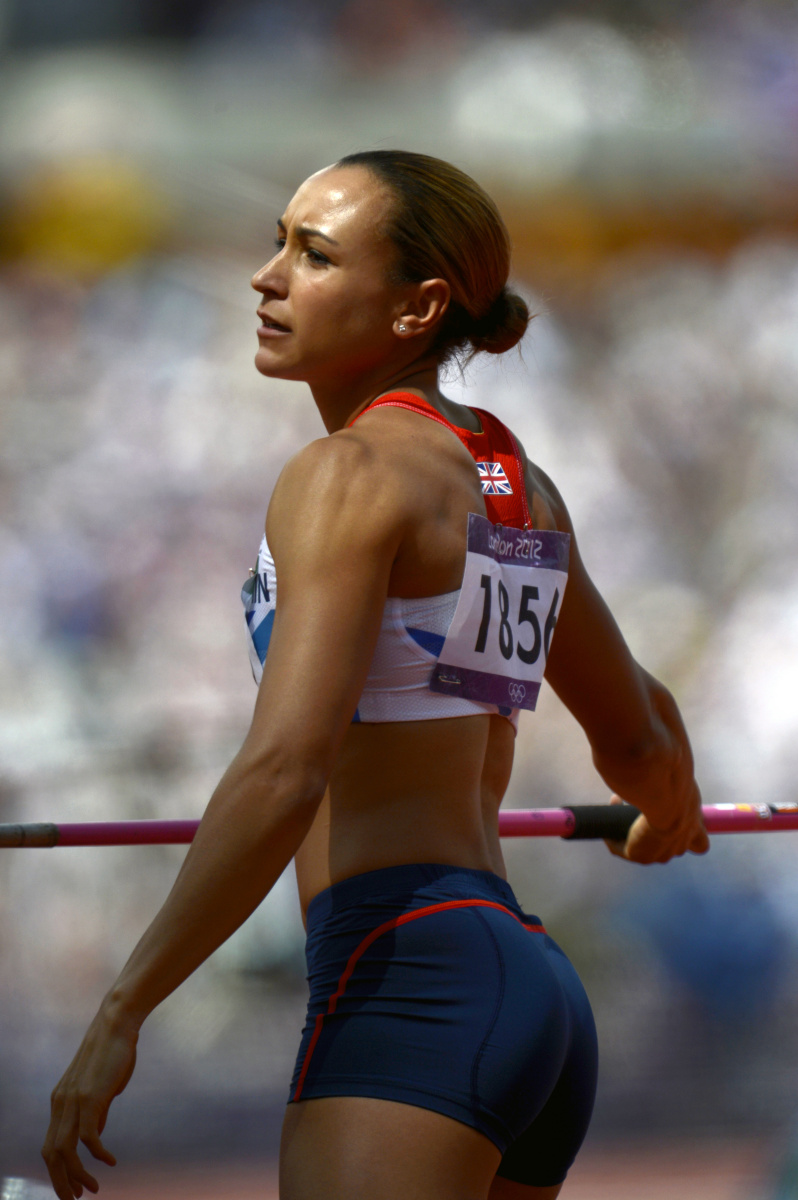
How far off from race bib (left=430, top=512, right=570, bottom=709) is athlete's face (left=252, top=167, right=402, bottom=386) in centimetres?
31

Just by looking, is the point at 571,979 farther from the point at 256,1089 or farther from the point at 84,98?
the point at 84,98

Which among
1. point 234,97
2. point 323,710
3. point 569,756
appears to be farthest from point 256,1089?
point 234,97

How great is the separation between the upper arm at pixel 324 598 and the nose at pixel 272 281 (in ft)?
1.16

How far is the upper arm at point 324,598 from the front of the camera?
1.17 meters

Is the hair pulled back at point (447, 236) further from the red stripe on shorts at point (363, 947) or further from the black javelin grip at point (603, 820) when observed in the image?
the black javelin grip at point (603, 820)

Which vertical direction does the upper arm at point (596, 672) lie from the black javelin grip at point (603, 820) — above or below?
above

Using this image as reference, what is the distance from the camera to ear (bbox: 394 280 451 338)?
1.52 metres

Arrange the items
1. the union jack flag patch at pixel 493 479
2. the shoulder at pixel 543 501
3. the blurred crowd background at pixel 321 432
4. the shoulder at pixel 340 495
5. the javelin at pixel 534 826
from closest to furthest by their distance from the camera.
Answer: the shoulder at pixel 340 495, the union jack flag patch at pixel 493 479, the shoulder at pixel 543 501, the javelin at pixel 534 826, the blurred crowd background at pixel 321 432

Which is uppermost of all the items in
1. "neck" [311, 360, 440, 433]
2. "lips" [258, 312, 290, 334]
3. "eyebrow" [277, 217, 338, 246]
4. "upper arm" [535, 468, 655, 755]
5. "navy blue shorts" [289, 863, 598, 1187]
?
"eyebrow" [277, 217, 338, 246]

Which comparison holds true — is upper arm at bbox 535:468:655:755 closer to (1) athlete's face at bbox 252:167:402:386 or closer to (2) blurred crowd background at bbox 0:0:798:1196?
(1) athlete's face at bbox 252:167:402:386

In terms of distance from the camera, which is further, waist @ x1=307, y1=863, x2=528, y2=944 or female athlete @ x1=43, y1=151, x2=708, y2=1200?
waist @ x1=307, y1=863, x2=528, y2=944

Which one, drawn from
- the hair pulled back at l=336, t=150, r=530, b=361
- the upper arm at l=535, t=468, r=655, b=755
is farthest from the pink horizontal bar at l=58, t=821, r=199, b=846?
the hair pulled back at l=336, t=150, r=530, b=361

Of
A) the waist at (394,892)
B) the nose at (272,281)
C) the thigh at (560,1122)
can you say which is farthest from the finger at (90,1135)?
the nose at (272,281)

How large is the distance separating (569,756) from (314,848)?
4.10 meters
